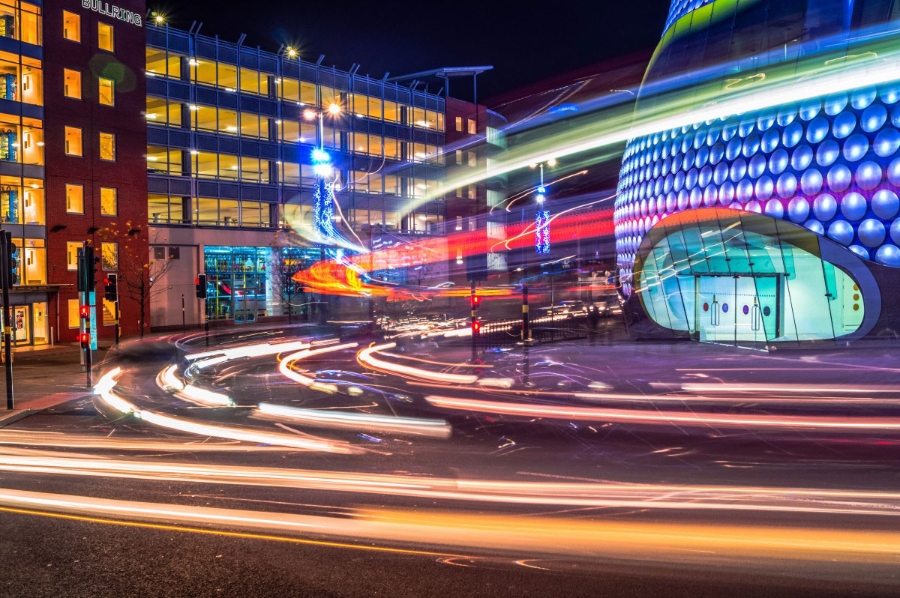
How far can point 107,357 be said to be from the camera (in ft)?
101

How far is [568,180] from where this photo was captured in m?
68.1

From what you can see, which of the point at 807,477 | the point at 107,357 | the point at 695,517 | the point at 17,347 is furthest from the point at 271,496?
the point at 17,347

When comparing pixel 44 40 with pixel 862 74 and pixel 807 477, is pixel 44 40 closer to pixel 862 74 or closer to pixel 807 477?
pixel 862 74

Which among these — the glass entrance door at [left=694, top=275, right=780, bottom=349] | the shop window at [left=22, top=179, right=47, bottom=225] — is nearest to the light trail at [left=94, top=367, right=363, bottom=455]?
the glass entrance door at [left=694, top=275, right=780, bottom=349]

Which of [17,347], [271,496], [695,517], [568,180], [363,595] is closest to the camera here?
[363,595]

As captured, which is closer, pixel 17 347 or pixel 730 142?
pixel 730 142

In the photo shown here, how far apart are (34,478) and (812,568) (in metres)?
9.56

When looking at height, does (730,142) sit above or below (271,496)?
above

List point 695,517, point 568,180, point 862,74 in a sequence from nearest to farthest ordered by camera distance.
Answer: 1. point 695,517
2. point 862,74
3. point 568,180

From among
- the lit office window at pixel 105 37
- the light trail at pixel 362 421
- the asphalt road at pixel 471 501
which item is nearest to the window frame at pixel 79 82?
the lit office window at pixel 105 37

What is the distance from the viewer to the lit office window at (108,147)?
4378 cm

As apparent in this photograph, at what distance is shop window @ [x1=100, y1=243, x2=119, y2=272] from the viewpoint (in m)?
43.6

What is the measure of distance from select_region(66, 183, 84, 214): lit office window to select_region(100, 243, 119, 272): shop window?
2363 mm

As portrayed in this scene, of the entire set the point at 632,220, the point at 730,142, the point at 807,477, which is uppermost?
the point at 730,142
